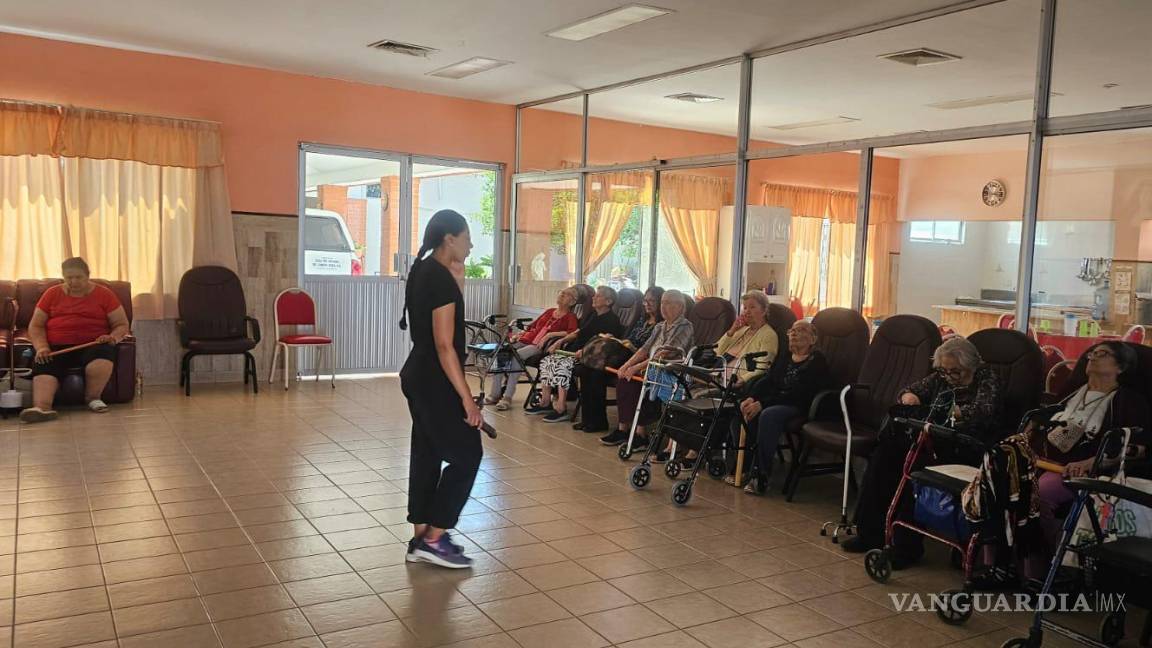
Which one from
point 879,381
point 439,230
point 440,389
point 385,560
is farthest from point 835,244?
point 385,560

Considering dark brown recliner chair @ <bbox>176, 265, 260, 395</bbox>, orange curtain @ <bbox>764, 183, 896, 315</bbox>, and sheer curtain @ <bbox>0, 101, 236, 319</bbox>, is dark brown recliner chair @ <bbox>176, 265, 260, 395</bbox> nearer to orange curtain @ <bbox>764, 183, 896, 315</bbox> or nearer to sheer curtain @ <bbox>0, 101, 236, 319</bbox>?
sheer curtain @ <bbox>0, 101, 236, 319</bbox>

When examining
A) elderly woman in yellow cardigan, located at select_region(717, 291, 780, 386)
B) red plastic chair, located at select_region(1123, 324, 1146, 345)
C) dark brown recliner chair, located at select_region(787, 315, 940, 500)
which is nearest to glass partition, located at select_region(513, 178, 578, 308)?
elderly woman in yellow cardigan, located at select_region(717, 291, 780, 386)

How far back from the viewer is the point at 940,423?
414 cm

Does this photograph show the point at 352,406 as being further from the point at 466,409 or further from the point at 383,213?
the point at 466,409

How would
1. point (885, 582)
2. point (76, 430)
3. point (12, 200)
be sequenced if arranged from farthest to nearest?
point (12, 200) → point (76, 430) → point (885, 582)

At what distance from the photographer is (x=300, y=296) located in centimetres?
864

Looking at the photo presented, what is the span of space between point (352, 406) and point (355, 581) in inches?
160

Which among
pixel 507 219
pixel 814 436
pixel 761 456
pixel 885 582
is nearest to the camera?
pixel 885 582

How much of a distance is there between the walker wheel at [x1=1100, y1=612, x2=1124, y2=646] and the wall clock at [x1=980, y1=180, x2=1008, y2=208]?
2.67m

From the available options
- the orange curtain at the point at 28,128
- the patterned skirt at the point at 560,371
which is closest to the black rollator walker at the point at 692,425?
the patterned skirt at the point at 560,371

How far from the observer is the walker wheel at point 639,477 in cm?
525

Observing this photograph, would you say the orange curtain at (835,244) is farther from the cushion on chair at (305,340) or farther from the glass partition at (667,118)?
the cushion on chair at (305,340)

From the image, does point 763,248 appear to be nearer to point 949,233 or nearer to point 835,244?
point 835,244

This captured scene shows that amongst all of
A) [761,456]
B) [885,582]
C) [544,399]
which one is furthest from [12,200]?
[885,582]
